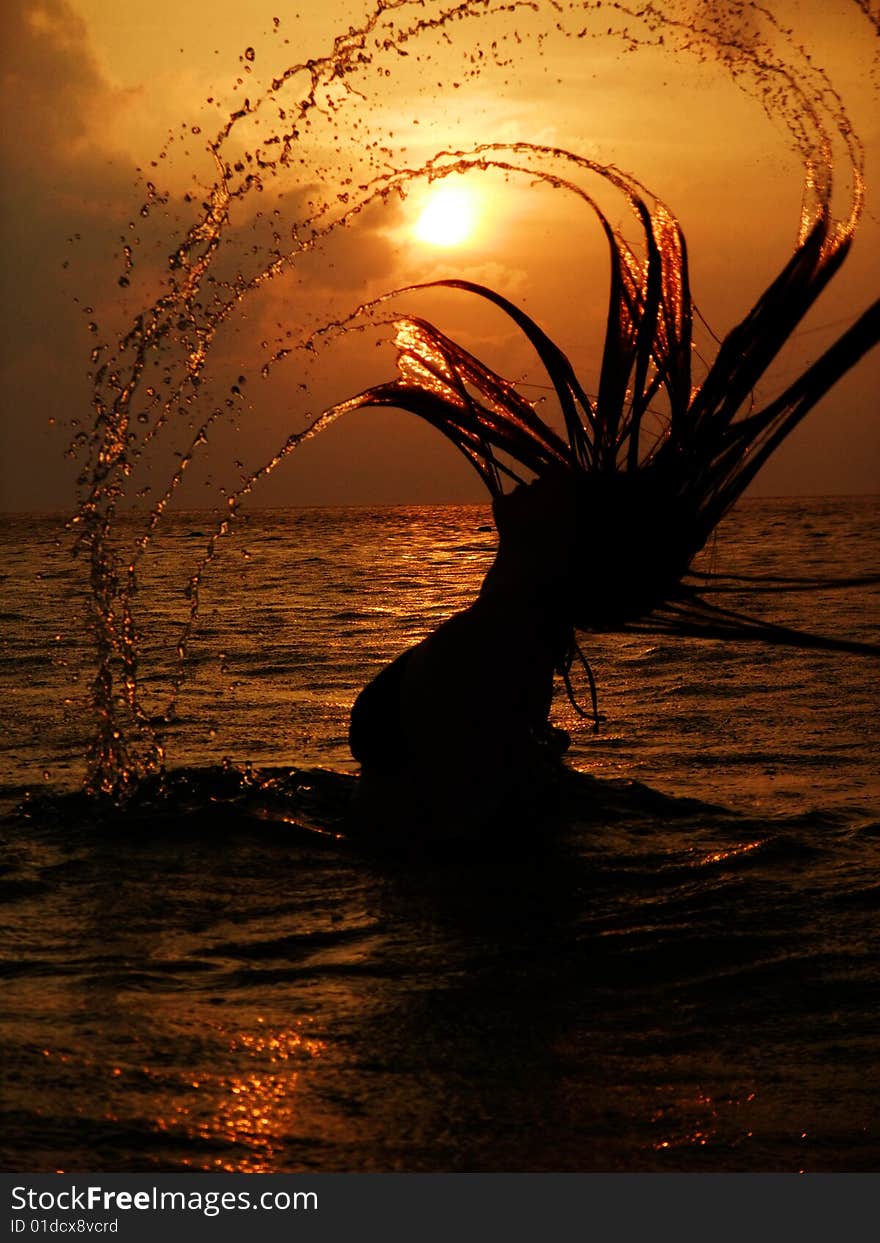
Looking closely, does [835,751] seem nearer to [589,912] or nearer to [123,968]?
[589,912]

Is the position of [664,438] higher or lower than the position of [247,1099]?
higher

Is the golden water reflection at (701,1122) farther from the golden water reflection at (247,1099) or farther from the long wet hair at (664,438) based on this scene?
the long wet hair at (664,438)

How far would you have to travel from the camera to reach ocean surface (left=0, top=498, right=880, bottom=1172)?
11.4ft

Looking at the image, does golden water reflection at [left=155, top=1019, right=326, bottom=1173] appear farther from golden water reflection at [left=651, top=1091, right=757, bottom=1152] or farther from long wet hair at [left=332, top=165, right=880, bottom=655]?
long wet hair at [left=332, top=165, right=880, bottom=655]

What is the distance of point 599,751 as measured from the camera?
841 cm

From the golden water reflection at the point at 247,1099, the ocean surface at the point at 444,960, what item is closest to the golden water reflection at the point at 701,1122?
the ocean surface at the point at 444,960

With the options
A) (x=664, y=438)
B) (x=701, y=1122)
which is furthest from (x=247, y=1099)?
(x=664, y=438)

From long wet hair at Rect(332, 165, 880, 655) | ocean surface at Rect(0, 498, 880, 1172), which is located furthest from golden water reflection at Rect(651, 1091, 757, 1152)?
long wet hair at Rect(332, 165, 880, 655)

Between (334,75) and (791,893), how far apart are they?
4.40 m

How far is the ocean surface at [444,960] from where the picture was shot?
136 inches

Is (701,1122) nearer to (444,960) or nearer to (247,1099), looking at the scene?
(247,1099)

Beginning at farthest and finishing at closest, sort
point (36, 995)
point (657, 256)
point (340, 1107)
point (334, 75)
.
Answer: point (334, 75) → point (657, 256) → point (36, 995) → point (340, 1107)

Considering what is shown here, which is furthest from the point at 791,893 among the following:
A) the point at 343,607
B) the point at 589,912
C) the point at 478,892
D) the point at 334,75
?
the point at 343,607

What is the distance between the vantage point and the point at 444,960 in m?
4.70
